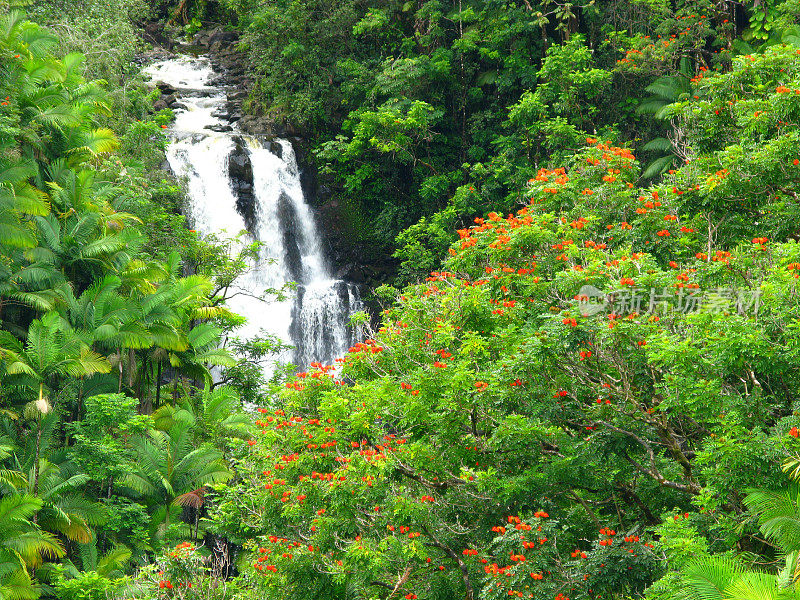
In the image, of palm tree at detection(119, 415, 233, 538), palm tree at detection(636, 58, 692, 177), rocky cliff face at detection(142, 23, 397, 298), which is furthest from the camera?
rocky cliff face at detection(142, 23, 397, 298)

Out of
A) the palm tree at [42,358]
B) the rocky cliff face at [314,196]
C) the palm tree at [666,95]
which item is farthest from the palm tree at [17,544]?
the palm tree at [666,95]

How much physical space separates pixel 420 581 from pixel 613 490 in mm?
2582

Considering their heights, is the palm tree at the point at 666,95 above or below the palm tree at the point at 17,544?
above

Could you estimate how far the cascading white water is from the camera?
23.3m

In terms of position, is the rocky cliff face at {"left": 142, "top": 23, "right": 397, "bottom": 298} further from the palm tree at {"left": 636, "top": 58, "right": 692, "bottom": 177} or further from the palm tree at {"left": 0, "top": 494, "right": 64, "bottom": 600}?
the palm tree at {"left": 0, "top": 494, "right": 64, "bottom": 600}

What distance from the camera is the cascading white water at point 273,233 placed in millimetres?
23266

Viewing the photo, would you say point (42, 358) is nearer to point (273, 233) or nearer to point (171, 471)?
point (171, 471)

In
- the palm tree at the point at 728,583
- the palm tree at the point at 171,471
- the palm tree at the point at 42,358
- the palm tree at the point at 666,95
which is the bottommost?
the palm tree at the point at 171,471

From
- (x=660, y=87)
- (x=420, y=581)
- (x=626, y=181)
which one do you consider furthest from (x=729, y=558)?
(x=660, y=87)

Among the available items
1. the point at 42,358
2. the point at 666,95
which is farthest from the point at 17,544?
the point at 666,95

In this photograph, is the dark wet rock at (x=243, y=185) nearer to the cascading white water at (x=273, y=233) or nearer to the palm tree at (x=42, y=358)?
the cascading white water at (x=273, y=233)

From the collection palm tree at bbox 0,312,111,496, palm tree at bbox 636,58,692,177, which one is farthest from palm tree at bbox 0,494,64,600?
palm tree at bbox 636,58,692,177

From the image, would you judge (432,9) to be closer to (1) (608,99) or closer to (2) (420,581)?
(1) (608,99)

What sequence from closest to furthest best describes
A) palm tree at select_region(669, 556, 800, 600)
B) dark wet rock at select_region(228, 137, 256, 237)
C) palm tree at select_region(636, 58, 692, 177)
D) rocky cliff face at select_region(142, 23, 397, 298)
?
palm tree at select_region(669, 556, 800, 600)
palm tree at select_region(636, 58, 692, 177)
dark wet rock at select_region(228, 137, 256, 237)
rocky cliff face at select_region(142, 23, 397, 298)
